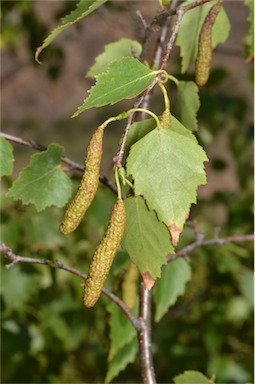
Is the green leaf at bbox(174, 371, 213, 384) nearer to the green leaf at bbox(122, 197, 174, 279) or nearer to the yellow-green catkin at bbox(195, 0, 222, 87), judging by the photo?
the green leaf at bbox(122, 197, 174, 279)

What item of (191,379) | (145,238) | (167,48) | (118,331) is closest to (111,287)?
(118,331)

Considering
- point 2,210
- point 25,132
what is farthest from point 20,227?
point 25,132

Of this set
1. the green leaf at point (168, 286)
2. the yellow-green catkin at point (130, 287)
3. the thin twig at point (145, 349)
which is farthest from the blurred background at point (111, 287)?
the thin twig at point (145, 349)

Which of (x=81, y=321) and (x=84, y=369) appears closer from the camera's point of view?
(x=81, y=321)

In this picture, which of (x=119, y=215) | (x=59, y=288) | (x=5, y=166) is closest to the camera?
(x=119, y=215)

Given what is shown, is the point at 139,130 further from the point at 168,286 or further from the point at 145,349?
the point at 168,286

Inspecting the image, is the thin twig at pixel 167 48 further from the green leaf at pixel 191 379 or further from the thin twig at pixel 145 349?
the green leaf at pixel 191 379

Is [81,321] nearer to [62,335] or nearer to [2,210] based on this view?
[62,335]
